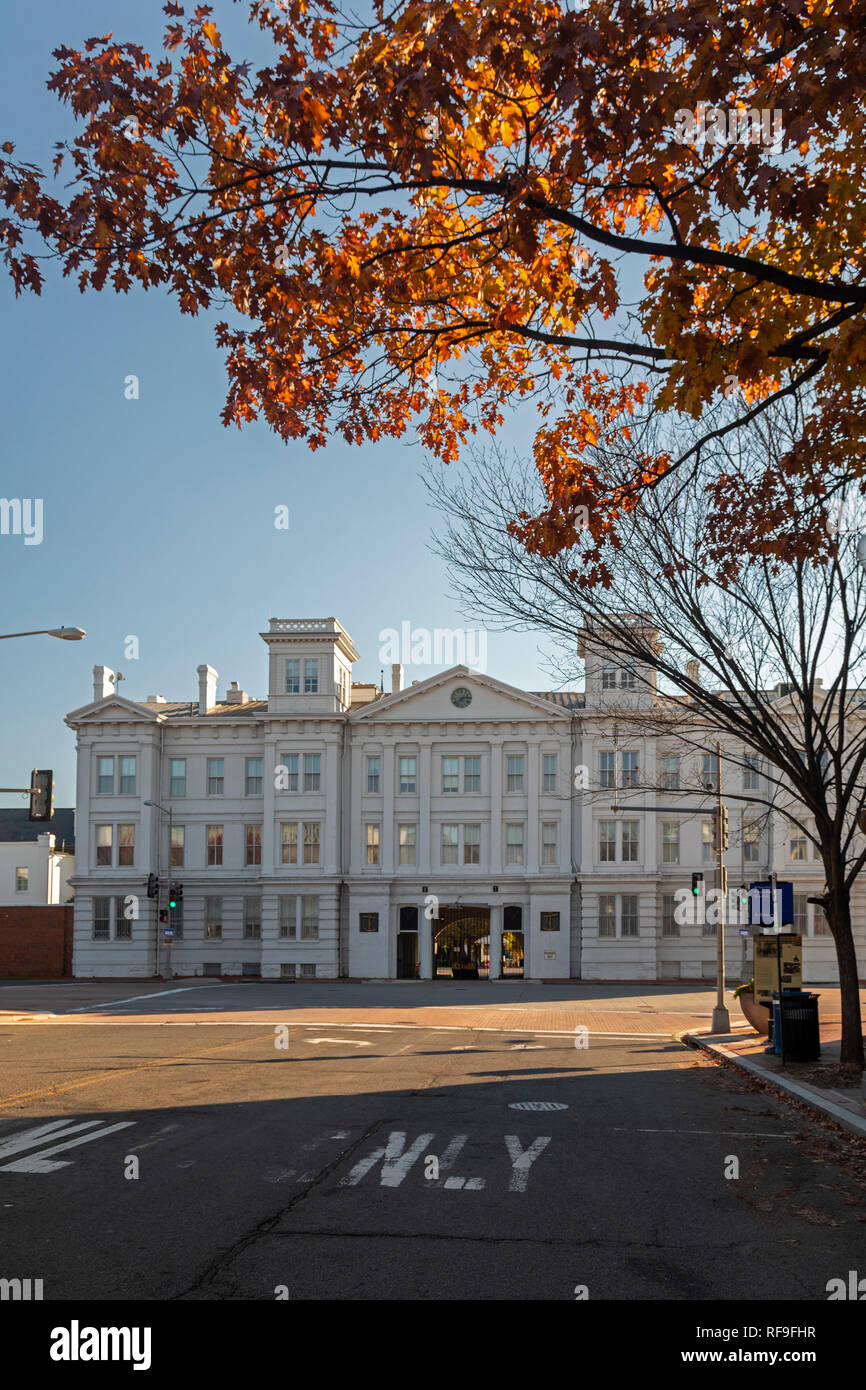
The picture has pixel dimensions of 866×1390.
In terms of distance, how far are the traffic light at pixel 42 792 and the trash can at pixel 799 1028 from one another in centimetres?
1681

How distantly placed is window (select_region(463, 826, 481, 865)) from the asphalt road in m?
32.1

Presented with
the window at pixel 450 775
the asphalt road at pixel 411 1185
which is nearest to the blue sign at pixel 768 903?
the asphalt road at pixel 411 1185

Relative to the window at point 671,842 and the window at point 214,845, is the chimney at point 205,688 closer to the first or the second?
the window at point 214,845

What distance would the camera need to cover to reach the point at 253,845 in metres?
51.3

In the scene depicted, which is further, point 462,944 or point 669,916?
point 462,944

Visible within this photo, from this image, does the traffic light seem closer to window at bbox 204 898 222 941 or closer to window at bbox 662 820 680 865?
window at bbox 204 898 222 941

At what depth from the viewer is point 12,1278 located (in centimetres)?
656

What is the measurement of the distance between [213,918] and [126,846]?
503 centimetres

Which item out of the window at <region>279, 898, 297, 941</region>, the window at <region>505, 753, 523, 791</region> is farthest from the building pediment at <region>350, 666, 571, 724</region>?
the window at <region>279, 898, 297, 941</region>

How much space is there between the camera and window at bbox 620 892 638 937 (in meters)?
48.6

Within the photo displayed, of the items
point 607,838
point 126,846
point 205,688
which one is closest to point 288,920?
point 126,846

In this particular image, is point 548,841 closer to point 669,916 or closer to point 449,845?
point 449,845

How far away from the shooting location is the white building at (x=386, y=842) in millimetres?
48844
